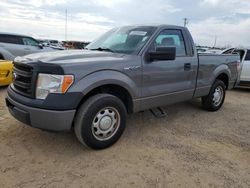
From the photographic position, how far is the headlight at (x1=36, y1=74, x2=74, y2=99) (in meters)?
3.35

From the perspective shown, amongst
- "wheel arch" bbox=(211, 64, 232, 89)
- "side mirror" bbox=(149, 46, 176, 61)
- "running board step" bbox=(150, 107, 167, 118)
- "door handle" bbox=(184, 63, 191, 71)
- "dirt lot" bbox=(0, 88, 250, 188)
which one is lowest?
"dirt lot" bbox=(0, 88, 250, 188)

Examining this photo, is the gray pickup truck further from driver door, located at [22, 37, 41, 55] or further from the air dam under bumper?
driver door, located at [22, 37, 41, 55]

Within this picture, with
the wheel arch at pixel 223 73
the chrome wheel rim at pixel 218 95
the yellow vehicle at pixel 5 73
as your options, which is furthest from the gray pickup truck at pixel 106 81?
the yellow vehicle at pixel 5 73

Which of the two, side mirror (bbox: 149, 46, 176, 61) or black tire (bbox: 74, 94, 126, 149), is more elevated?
side mirror (bbox: 149, 46, 176, 61)

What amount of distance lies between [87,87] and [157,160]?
1.36 metres

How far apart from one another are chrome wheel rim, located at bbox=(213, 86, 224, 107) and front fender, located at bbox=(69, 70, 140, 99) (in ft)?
8.94

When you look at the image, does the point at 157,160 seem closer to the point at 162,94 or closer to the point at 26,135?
the point at 162,94

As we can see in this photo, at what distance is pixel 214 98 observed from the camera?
6230mm

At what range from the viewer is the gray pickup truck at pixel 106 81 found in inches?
134

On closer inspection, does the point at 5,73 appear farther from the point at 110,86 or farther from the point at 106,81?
the point at 106,81

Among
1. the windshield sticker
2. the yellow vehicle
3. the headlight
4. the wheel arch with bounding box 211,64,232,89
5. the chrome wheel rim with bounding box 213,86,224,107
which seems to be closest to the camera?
the headlight

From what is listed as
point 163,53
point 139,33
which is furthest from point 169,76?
point 139,33

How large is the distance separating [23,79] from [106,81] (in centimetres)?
113

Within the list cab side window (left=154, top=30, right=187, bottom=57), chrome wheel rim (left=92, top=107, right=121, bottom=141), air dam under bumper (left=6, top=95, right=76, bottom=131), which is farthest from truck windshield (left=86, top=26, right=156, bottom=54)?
air dam under bumper (left=6, top=95, right=76, bottom=131)
